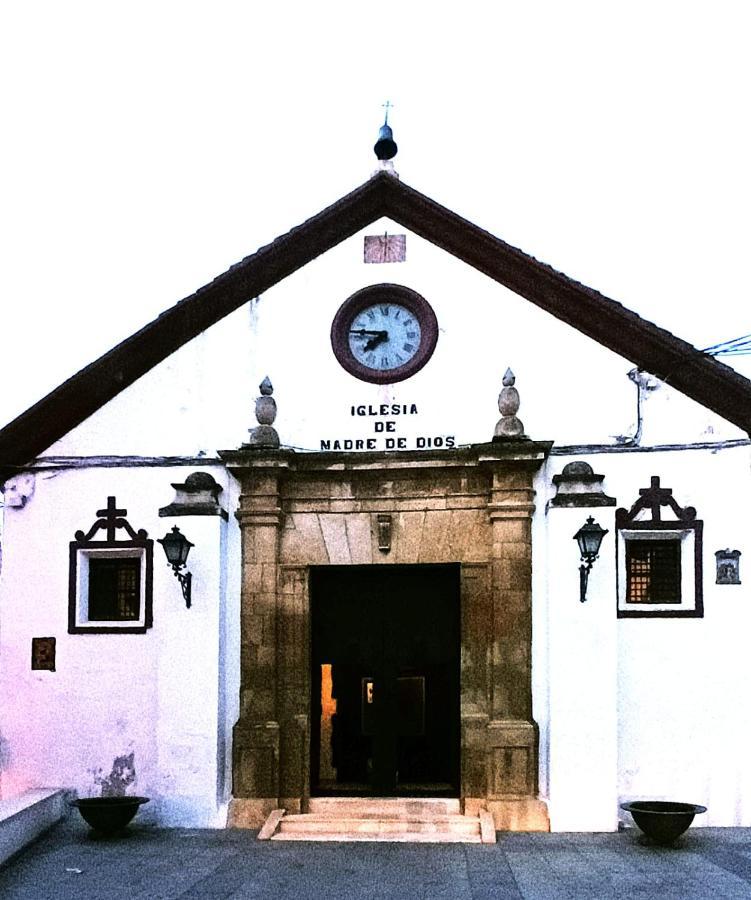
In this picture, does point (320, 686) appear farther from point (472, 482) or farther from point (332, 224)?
point (332, 224)

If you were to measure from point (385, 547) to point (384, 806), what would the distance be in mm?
2662

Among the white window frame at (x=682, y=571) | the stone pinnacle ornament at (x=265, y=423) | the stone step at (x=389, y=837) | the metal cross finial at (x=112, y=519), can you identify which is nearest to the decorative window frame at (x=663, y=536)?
the white window frame at (x=682, y=571)

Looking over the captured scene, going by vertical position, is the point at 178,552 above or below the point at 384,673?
above

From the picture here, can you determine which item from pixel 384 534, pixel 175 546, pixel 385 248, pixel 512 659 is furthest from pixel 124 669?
pixel 385 248

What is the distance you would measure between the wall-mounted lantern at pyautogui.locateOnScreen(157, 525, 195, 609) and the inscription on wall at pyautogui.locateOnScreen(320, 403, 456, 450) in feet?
5.93

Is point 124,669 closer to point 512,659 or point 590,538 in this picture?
point 512,659

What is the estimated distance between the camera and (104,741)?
1207 centimetres

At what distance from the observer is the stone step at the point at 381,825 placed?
1109cm

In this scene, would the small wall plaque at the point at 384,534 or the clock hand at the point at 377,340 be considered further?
the clock hand at the point at 377,340

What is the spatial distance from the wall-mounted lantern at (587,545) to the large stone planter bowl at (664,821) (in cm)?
210

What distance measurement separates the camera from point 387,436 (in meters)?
12.2

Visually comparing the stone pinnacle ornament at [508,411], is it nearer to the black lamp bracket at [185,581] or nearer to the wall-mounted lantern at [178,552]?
the wall-mounted lantern at [178,552]

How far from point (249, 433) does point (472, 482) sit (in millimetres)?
2455

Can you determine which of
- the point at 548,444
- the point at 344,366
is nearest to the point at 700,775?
the point at 548,444
